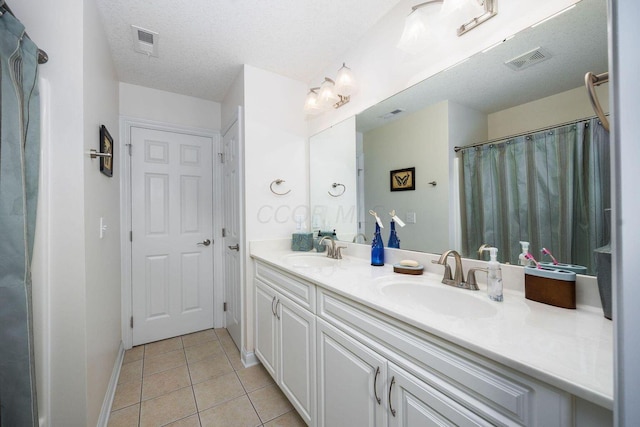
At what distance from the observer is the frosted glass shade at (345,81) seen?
5.74 ft

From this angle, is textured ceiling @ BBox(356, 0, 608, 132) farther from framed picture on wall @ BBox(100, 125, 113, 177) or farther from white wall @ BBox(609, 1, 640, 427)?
framed picture on wall @ BBox(100, 125, 113, 177)

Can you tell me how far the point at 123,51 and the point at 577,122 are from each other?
2.70 m

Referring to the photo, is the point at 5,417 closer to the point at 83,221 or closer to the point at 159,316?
the point at 83,221

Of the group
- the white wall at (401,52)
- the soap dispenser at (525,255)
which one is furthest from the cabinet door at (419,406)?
the white wall at (401,52)

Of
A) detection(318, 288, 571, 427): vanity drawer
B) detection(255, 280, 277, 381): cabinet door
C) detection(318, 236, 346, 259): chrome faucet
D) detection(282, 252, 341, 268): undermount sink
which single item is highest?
detection(318, 236, 346, 259): chrome faucet

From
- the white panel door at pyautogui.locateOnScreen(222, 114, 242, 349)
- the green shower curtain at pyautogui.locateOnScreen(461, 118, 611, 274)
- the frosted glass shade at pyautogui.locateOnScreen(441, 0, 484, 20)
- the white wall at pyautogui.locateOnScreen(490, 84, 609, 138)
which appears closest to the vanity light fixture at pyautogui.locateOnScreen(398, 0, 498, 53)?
the frosted glass shade at pyautogui.locateOnScreen(441, 0, 484, 20)

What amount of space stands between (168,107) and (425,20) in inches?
93.1

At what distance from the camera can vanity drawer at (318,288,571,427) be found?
538 millimetres

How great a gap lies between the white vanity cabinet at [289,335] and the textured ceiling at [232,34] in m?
1.61

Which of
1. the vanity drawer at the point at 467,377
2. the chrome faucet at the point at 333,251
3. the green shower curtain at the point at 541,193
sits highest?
the green shower curtain at the point at 541,193

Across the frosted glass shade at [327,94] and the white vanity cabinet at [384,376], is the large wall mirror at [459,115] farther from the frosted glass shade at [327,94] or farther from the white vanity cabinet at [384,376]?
the white vanity cabinet at [384,376]

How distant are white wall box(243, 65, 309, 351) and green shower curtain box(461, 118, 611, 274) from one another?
1.38 m

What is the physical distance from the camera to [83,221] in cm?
115

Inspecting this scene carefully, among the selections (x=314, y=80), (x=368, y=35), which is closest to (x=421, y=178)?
(x=368, y=35)
